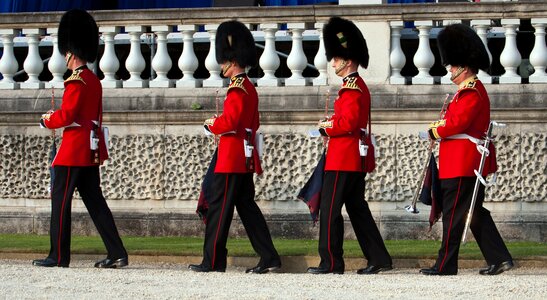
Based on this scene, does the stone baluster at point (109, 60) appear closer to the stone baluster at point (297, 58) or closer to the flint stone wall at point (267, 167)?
the flint stone wall at point (267, 167)

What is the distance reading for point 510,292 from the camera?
9320 millimetres

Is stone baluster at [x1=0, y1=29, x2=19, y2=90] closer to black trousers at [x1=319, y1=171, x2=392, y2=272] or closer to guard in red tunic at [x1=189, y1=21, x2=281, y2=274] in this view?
guard in red tunic at [x1=189, y1=21, x2=281, y2=274]

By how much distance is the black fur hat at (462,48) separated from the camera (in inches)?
430

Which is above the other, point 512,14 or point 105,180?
point 512,14

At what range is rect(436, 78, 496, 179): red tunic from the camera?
10703mm

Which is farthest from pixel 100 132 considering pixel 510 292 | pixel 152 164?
pixel 510 292

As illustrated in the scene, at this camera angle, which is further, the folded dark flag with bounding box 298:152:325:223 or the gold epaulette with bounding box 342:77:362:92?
the folded dark flag with bounding box 298:152:325:223

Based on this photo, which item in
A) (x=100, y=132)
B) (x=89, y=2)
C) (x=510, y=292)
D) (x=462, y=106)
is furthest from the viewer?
(x=89, y=2)

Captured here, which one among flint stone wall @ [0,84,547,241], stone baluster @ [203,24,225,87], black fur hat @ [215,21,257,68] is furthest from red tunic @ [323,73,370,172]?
stone baluster @ [203,24,225,87]

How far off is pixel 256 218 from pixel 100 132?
126 cm

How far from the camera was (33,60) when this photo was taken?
1395cm

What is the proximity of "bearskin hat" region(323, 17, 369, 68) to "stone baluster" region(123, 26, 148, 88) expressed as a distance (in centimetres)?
263

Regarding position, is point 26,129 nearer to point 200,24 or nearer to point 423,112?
point 200,24

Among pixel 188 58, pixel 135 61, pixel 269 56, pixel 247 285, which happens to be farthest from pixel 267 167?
pixel 247 285
